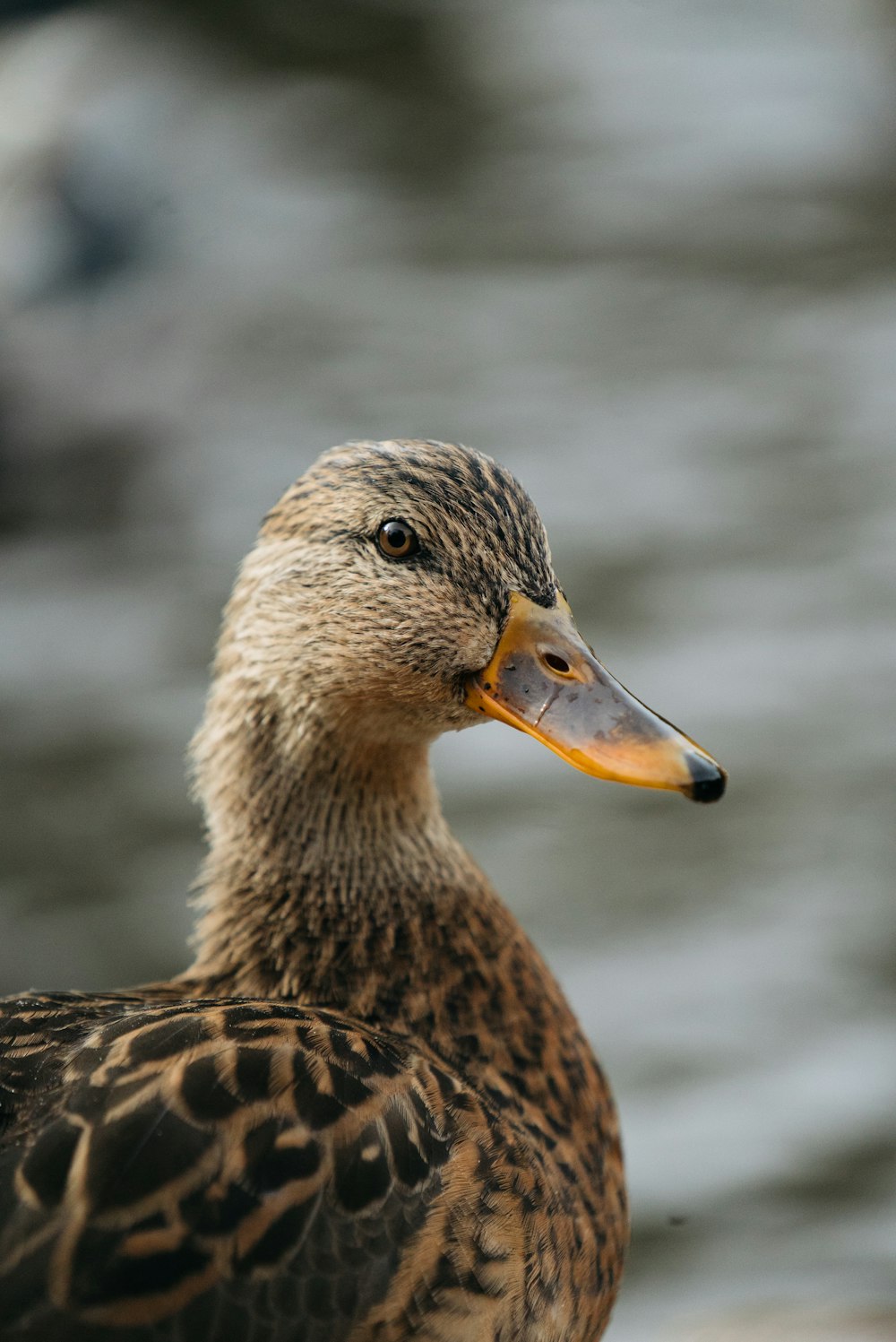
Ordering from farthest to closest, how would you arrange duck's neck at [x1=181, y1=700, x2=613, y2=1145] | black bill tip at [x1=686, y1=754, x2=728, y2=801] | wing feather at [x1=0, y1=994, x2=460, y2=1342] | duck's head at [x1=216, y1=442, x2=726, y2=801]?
duck's neck at [x1=181, y1=700, x2=613, y2=1145]
duck's head at [x1=216, y1=442, x2=726, y2=801]
black bill tip at [x1=686, y1=754, x2=728, y2=801]
wing feather at [x1=0, y1=994, x2=460, y2=1342]

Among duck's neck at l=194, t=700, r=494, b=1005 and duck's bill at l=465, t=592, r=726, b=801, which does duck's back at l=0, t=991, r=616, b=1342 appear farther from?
duck's bill at l=465, t=592, r=726, b=801

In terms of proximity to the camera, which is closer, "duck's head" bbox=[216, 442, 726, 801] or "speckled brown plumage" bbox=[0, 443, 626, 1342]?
"speckled brown plumage" bbox=[0, 443, 626, 1342]

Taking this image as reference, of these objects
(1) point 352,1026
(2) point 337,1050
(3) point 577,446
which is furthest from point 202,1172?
(3) point 577,446

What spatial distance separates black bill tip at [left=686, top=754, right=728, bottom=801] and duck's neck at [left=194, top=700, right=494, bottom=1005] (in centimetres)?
62

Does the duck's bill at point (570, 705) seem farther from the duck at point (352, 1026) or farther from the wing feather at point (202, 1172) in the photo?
the wing feather at point (202, 1172)

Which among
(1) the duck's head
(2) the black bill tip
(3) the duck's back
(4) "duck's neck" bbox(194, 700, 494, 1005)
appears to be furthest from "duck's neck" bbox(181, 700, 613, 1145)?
(2) the black bill tip

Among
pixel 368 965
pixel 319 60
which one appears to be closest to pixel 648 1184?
pixel 368 965

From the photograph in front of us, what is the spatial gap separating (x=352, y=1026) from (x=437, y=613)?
63 cm

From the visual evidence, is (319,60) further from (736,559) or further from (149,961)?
(149,961)

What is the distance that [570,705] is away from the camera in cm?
283

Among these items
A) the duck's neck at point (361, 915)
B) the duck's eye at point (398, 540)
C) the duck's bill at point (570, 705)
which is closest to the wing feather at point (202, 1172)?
the duck's neck at point (361, 915)

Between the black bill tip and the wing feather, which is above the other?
the black bill tip

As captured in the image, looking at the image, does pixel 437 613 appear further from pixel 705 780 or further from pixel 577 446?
pixel 577 446

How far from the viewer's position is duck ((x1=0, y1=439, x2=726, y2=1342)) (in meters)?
2.38
